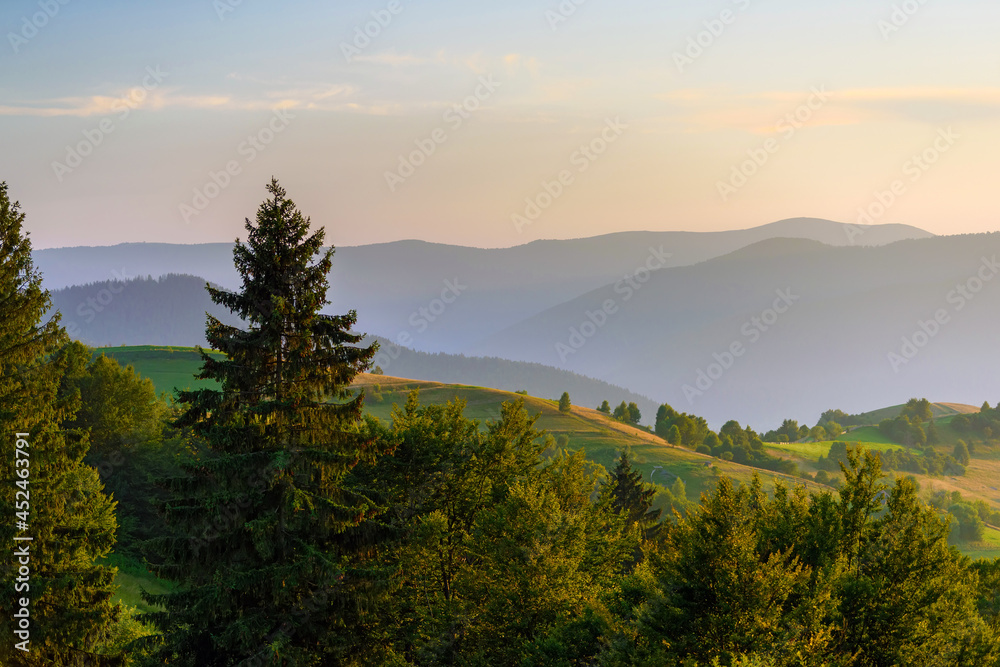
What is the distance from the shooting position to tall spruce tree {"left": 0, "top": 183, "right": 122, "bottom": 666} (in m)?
23.7

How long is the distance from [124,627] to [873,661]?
1114 inches

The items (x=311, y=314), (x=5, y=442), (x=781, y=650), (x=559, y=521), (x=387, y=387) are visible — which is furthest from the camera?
(x=387, y=387)

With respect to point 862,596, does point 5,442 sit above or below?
above

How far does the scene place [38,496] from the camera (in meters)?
24.4

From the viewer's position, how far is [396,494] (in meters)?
29.8

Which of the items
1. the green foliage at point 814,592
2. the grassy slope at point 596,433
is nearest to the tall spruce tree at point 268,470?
the green foliage at point 814,592

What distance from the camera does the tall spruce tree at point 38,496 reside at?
23.7 metres

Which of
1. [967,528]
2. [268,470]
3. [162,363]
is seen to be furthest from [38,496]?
[162,363]

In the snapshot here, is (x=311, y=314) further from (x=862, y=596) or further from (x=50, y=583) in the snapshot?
(x=862, y=596)

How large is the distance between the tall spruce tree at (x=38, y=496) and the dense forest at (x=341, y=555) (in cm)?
6

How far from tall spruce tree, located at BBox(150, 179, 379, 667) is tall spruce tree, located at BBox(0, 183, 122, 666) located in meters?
5.49

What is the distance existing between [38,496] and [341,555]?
9731mm

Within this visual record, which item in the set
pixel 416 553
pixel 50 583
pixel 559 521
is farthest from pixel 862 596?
pixel 50 583

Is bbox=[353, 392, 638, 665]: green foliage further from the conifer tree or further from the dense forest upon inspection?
the conifer tree
